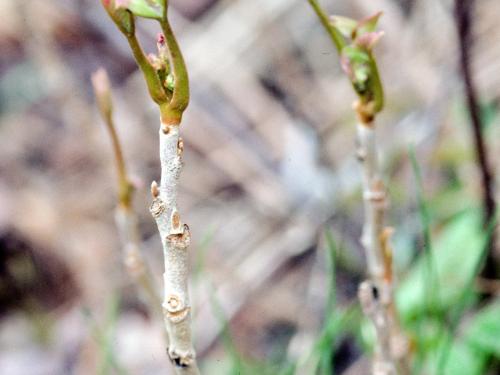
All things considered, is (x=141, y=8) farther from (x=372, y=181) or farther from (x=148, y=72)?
(x=372, y=181)

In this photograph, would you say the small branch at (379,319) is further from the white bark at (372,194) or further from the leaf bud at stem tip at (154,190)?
the leaf bud at stem tip at (154,190)

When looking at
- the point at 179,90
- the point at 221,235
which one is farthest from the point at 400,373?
the point at 221,235

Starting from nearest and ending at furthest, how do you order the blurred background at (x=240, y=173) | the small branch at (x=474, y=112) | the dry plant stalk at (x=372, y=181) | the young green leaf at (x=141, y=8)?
the young green leaf at (x=141, y=8) → the dry plant stalk at (x=372, y=181) → the small branch at (x=474, y=112) → the blurred background at (x=240, y=173)

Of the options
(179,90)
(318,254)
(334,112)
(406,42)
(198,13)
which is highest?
(179,90)

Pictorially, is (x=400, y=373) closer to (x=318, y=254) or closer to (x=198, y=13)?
(x=318, y=254)

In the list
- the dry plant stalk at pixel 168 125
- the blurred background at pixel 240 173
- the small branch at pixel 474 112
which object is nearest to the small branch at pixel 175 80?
the dry plant stalk at pixel 168 125

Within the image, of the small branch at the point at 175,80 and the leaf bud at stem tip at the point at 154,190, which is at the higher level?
the small branch at the point at 175,80

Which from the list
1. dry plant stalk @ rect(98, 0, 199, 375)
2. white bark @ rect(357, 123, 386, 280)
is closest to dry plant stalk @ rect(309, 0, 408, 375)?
white bark @ rect(357, 123, 386, 280)
